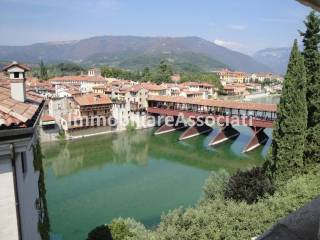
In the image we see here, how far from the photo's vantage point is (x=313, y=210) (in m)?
1.65

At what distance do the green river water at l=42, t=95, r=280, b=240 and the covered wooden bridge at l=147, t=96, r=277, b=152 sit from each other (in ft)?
3.13

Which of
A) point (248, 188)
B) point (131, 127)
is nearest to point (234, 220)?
point (248, 188)

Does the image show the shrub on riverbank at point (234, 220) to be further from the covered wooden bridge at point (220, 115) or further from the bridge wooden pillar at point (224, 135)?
the bridge wooden pillar at point (224, 135)

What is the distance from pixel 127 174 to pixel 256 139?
13232 mm

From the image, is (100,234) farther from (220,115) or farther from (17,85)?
(220,115)

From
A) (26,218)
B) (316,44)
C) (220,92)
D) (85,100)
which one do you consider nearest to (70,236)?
(26,218)

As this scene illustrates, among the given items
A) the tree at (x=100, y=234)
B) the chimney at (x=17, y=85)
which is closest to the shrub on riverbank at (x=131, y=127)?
the tree at (x=100, y=234)

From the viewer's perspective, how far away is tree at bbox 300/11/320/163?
1397cm

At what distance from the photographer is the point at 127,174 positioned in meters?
24.6

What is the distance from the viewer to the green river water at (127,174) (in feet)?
56.2

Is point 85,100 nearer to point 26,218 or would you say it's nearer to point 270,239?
point 26,218

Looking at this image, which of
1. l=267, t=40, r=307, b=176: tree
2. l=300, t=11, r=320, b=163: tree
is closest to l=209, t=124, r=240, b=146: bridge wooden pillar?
l=300, t=11, r=320, b=163: tree

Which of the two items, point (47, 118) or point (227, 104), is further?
point (227, 104)

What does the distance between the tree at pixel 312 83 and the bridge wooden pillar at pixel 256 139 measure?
51.7ft
